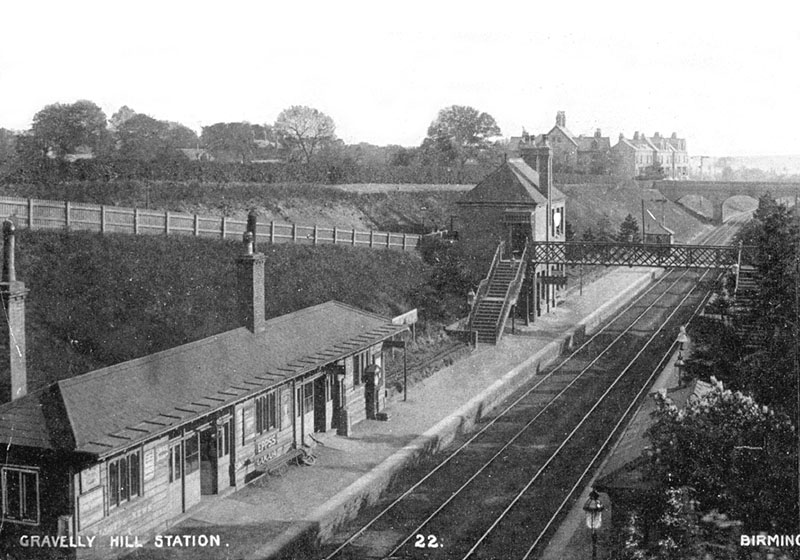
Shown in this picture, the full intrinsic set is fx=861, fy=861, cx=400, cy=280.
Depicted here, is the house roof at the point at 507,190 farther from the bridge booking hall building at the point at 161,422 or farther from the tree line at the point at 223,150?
the bridge booking hall building at the point at 161,422

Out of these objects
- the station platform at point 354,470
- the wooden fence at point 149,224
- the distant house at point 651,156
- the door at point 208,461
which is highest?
the distant house at point 651,156

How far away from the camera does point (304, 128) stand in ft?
222

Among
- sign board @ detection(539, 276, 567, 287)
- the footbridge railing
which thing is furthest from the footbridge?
sign board @ detection(539, 276, 567, 287)

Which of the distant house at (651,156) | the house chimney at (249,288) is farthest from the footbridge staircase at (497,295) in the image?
the distant house at (651,156)

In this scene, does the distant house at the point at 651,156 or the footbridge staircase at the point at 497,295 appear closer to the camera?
the footbridge staircase at the point at 497,295

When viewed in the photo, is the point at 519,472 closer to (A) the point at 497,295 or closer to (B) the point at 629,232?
(A) the point at 497,295

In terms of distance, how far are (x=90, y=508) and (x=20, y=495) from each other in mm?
1347

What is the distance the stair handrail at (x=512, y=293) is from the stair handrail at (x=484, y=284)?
1126 millimetres

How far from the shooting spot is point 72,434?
15555 millimetres

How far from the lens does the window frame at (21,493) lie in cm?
1578

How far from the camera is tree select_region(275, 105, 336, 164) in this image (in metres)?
67.2

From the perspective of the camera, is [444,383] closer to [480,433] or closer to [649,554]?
[480,433]

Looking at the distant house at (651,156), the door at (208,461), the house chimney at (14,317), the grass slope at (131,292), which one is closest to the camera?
the house chimney at (14,317)

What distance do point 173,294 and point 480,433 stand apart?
1215 centimetres
